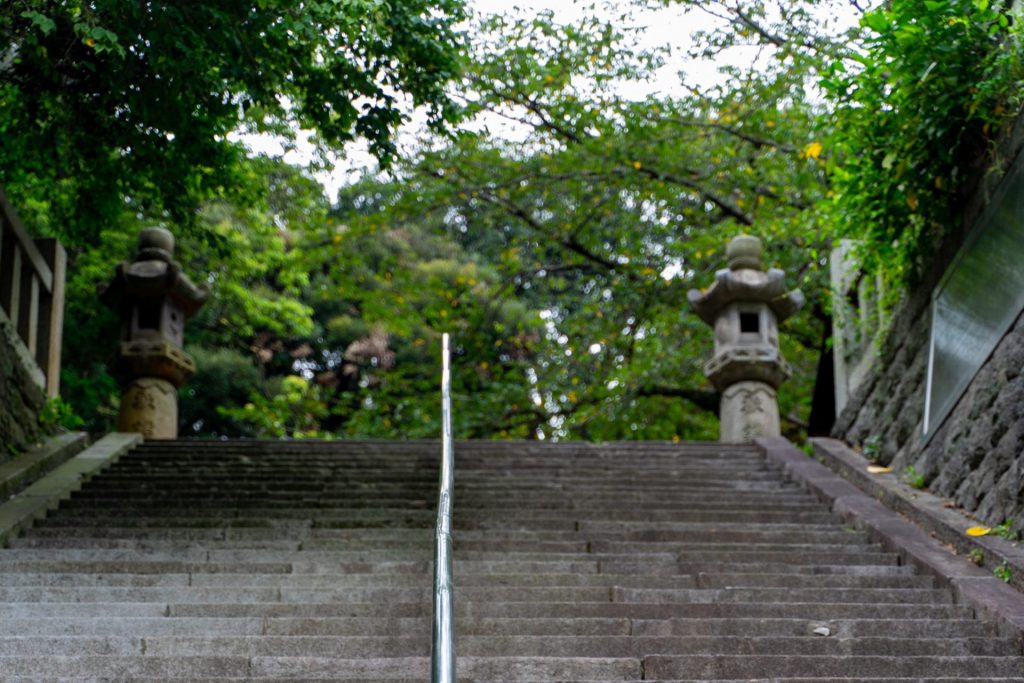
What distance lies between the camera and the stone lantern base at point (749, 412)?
1211cm

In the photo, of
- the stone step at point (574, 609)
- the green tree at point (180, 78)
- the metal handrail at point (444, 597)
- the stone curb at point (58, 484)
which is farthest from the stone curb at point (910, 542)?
the stone curb at point (58, 484)

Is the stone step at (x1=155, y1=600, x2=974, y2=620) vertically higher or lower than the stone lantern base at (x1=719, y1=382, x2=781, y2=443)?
lower

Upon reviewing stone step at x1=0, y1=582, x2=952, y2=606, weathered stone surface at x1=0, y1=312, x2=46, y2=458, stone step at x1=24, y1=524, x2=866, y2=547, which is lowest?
stone step at x1=0, y1=582, x2=952, y2=606

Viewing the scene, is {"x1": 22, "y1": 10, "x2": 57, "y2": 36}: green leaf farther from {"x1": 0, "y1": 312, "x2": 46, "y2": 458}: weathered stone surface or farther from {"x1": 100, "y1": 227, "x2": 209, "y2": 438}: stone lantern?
{"x1": 100, "y1": 227, "x2": 209, "y2": 438}: stone lantern

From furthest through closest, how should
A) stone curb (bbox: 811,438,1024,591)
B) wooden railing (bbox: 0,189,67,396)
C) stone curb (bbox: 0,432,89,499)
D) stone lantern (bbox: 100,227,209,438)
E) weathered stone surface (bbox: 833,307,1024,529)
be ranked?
1. stone lantern (bbox: 100,227,209,438)
2. wooden railing (bbox: 0,189,67,396)
3. stone curb (bbox: 0,432,89,499)
4. weathered stone surface (bbox: 833,307,1024,529)
5. stone curb (bbox: 811,438,1024,591)

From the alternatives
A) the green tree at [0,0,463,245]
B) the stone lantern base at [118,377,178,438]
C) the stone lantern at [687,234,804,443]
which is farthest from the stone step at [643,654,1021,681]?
the stone lantern base at [118,377,178,438]

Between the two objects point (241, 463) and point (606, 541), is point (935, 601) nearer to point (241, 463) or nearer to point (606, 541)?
point (606, 541)

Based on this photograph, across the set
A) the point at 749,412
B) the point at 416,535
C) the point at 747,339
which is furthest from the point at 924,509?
the point at 747,339

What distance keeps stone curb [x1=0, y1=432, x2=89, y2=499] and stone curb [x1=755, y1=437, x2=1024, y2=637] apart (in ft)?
18.1

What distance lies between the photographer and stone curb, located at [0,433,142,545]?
7559 millimetres

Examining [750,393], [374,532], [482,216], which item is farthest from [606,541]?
[482,216]

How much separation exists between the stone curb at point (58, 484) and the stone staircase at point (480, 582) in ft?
0.37

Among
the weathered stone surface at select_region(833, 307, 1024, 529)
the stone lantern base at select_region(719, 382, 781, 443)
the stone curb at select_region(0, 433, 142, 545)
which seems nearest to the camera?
the weathered stone surface at select_region(833, 307, 1024, 529)

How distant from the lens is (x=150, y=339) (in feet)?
40.5
